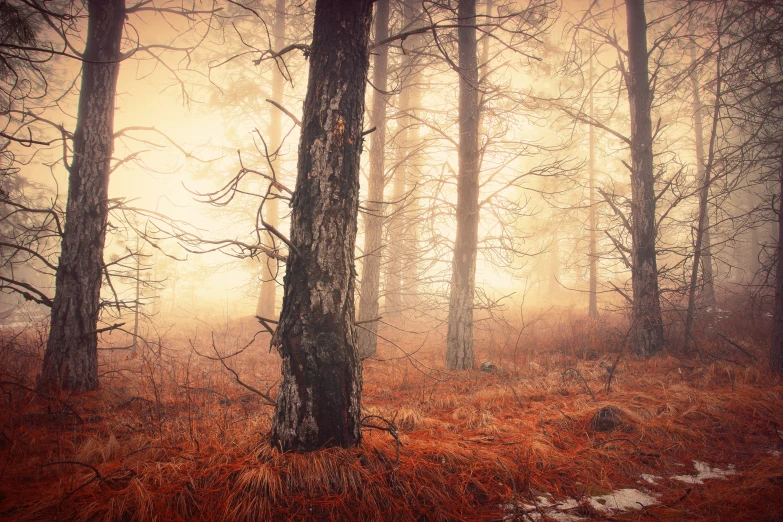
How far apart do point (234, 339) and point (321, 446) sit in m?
9.80

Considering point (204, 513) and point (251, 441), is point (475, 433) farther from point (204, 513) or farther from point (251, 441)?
point (204, 513)

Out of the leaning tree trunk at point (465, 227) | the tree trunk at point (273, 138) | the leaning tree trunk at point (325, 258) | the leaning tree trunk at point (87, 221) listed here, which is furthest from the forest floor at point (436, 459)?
the tree trunk at point (273, 138)

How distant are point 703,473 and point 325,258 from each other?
11.5 feet

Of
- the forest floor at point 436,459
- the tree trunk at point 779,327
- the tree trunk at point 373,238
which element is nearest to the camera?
the forest floor at point 436,459

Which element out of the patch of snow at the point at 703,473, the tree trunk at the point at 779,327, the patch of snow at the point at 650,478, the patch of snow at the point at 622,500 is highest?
the tree trunk at the point at 779,327

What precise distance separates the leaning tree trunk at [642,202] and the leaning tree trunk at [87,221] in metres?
9.01

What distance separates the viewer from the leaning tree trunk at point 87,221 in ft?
15.7

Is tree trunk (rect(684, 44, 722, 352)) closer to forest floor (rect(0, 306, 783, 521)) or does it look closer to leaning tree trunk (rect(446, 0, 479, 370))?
forest floor (rect(0, 306, 783, 521))

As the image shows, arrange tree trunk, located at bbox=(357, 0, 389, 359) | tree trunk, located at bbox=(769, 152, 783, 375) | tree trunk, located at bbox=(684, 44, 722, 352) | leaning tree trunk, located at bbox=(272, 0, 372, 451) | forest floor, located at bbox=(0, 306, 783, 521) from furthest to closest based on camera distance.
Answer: tree trunk, located at bbox=(357, 0, 389, 359)
tree trunk, located at bbox=(684, 44, 722, 352)
tree trunk, located at bbox=(769, 152, 783, 375)
leaning tree trunk, located at bbox=(272, 0, 372, 451)
forest floor, located at bbox=(0, 306, 783, 521)

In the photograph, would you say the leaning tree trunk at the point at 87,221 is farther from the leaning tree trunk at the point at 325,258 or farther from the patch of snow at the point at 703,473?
the patch of snow at the point at 703,473

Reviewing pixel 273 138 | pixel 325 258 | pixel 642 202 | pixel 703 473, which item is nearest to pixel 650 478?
pixel 703 473

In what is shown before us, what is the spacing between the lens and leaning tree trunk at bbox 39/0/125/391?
15.7 feet

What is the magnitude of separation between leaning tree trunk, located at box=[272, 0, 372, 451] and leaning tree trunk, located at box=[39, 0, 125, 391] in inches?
156

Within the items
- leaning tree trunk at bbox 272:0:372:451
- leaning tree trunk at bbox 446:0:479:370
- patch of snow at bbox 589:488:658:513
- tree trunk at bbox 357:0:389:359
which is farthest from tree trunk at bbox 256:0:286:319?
patch of snow at bbox 589:488:658:513
